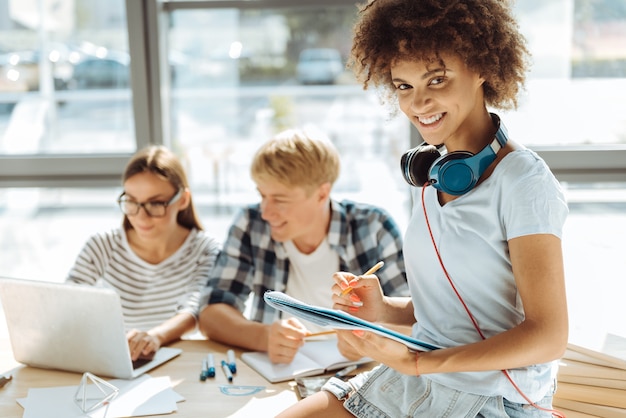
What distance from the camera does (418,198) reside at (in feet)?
4.80

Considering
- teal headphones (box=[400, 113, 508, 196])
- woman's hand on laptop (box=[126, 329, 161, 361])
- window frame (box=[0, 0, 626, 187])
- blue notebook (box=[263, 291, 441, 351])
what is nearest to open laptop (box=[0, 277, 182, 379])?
woman's hand on laptop (box=[126, 329, 161, 361])

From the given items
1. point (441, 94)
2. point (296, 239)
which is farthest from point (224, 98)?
point (441, 94)

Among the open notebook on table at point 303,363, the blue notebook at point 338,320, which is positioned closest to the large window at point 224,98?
the open notebook on table at point 303,363

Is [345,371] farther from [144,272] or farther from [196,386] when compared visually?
[144,272]

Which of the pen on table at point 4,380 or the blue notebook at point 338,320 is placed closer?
the blue notebook at point 338,320

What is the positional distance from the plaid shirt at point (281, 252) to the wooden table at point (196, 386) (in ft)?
0.96

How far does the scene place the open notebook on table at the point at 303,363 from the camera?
5.43ft

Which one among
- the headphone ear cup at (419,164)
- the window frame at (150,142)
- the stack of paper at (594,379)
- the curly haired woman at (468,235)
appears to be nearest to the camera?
the curly haired woman at (468,235)

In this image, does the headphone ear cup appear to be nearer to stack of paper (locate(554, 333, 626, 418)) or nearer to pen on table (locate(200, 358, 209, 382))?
stack of paper (locate(554, 333, 626, 418))

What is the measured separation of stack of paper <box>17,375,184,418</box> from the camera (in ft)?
4.85

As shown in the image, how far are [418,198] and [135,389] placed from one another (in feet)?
2.53

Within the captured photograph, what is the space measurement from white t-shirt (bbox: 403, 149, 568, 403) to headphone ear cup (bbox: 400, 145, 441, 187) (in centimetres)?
4

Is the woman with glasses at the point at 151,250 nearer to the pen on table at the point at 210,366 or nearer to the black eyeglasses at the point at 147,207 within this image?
the black eyeglasses at the point at 147,207

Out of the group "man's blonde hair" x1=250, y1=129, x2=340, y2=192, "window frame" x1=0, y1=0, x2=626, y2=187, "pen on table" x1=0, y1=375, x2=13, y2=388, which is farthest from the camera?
"window frame" x1=0, y1=0, x2=626, y2=187
